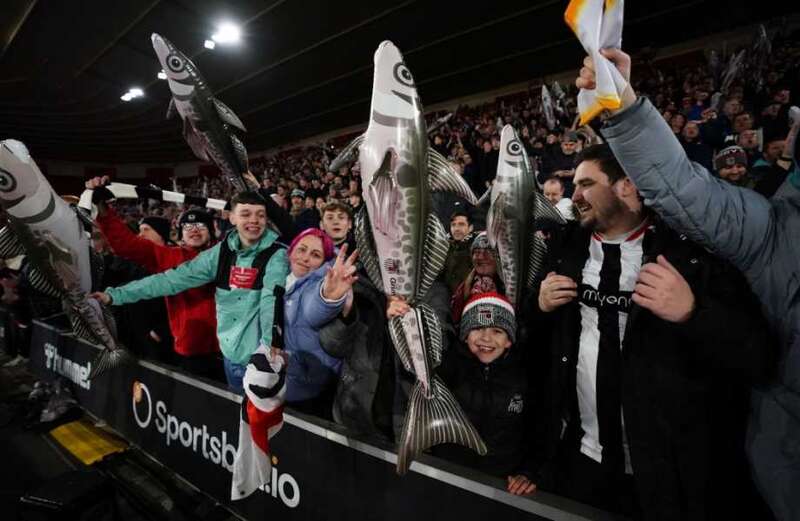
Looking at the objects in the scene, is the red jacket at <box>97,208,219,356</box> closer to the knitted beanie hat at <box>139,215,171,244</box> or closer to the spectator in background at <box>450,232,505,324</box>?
the knitted beanie hat at <box>139,215,171,244</box>

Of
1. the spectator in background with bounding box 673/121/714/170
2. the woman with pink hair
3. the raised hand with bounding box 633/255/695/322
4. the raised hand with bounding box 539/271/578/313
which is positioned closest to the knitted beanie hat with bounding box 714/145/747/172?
the spectator in background with bounding box 673/121/714/170

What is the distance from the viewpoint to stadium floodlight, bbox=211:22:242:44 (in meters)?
8.38

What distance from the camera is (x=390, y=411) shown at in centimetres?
209

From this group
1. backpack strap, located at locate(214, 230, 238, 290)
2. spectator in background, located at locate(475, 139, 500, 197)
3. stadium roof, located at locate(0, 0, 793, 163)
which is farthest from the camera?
stadium roof, located at locate(0, 0, 793, 163)

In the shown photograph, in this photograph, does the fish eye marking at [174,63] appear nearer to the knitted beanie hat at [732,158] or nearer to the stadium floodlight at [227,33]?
the knitted beanie hat at [732,158]

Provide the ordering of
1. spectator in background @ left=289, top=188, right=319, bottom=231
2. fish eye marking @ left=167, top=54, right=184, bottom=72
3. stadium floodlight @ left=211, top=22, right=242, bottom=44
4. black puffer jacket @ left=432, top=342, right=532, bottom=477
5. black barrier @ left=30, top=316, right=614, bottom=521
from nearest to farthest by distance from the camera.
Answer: black barrier @ left=30, top=316, right=614, bottom=521 < black puffer jacket @ left=432, top=342, right=532, bottom=477 < fish eye marking @ left=167, top=54, right=184, bottom=72 < spectator in background @ left=289, top=188, right=319, bottom=231 < stadium floodlight @ left=211, top=22, right=242, bottom=44

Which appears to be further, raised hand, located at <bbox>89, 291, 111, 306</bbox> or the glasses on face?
the glasses on face

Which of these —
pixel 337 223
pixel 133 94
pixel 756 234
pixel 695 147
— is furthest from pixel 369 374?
pixel 133 94

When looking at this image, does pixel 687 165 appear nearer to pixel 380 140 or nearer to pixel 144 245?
pixel 380 140

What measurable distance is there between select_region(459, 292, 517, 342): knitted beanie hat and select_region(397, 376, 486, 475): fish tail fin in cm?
53

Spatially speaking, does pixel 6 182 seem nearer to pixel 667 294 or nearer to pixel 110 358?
pixel 110 358

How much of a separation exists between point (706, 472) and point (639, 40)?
10.7 metres

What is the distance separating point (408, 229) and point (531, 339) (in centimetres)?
100

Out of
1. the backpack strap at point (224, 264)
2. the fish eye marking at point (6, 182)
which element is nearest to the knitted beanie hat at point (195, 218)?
the backpack strap at point (224, 264)
